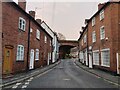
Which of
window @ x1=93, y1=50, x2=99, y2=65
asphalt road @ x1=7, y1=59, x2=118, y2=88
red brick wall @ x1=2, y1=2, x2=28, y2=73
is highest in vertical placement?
red brick wall @ x1=2, y1=2, x2=28, y2=73

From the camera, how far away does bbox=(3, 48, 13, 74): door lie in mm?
15492

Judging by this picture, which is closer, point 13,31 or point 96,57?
point 13,31

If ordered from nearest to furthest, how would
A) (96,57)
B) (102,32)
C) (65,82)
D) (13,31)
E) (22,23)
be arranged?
(65,82) < (13,31) < (22,23) < (102,32) < (96,57)

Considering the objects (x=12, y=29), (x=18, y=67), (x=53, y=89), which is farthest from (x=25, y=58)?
(x=53, y=89)

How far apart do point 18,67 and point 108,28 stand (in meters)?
10.2

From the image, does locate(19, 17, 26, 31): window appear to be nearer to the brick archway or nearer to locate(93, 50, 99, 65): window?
locate(93, 50, 99, 65): window

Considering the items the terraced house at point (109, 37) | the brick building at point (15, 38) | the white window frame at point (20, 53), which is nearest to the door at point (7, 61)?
the brick building at point (15, 38)

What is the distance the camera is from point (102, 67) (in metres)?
23.8

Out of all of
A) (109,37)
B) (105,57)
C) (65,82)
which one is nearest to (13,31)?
(65,82)

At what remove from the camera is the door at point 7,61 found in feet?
50.8

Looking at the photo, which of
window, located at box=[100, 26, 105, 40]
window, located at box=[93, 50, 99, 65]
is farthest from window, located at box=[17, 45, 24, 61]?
window, located at box=[93, 50, 99, 65]

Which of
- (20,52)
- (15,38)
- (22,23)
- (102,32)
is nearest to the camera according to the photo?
(15,38)

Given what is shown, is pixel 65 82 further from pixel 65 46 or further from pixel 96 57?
pixel 65 46

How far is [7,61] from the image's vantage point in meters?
16.0
